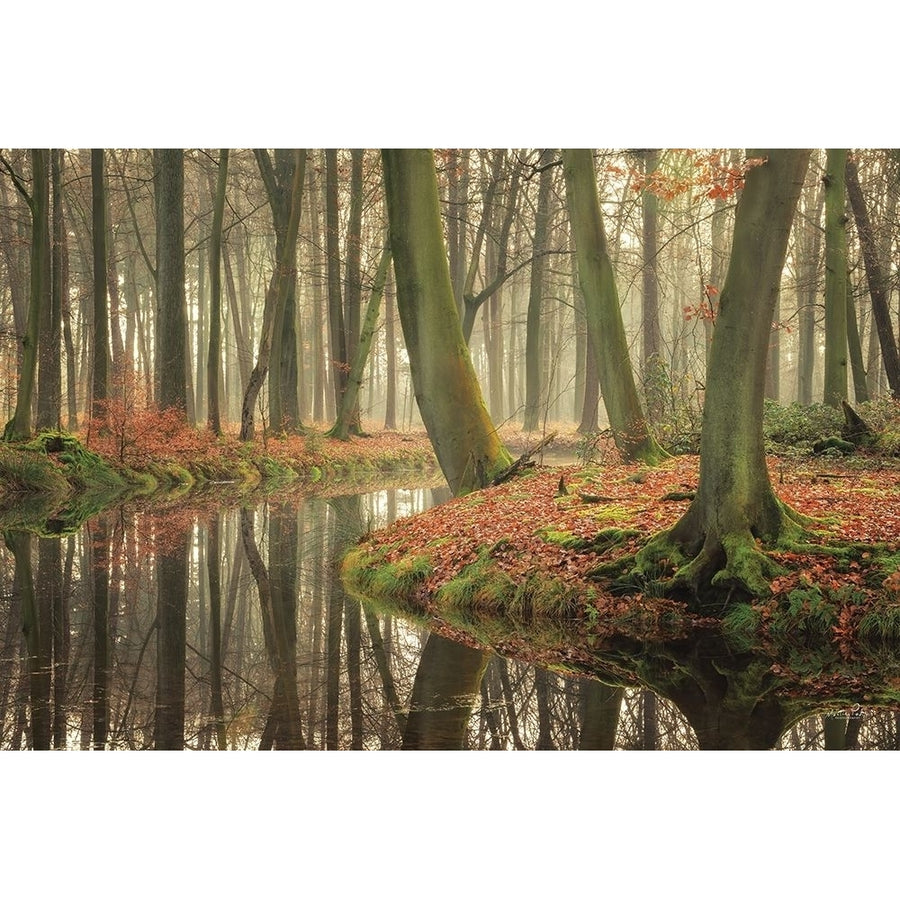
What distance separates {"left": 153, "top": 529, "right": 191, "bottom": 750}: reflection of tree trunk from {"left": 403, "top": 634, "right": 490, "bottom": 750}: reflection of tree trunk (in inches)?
49.2

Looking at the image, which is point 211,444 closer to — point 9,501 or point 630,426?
point 9,501

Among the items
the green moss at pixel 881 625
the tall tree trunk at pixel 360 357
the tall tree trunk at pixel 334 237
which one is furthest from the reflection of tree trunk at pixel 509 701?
the tall tree trunk at pixel 334 237

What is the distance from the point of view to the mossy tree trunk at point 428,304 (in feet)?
40.7

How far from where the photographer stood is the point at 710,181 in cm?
992

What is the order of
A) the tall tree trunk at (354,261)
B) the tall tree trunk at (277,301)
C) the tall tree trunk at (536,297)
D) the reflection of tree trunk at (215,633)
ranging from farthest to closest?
the tall tree trunk at (536,297) → the tall tree trunk at (354,261) → the tall tree trunk at (277,301) → the reflection of tree trunk at (215,633)

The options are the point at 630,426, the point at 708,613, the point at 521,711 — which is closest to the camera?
the point at 521,711

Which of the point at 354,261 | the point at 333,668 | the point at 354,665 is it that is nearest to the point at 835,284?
the point at 354,261

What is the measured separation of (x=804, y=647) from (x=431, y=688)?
2.67 meters

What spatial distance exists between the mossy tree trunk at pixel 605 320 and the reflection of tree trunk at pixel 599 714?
7.94m

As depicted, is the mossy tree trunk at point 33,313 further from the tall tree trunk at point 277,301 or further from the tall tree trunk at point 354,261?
the tall tree trunk at point 354,261

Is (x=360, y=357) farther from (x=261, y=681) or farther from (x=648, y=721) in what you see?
(x=648, y=721)

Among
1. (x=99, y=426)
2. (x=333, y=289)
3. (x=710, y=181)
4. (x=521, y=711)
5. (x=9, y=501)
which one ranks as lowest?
(x=521, y=711)

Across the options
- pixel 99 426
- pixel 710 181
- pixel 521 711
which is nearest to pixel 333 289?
pixel 99 426

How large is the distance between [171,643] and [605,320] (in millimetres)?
8150
